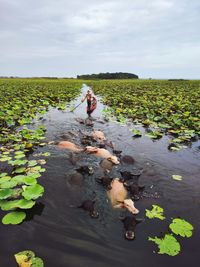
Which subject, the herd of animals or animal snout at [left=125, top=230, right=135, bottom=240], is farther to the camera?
the herd of animals

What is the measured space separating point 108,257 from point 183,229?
1.16 metres

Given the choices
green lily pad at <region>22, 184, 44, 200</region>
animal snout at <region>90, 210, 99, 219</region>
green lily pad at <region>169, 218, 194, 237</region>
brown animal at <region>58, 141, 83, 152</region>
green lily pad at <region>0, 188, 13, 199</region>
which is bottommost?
brown animal at <region>58, 141, 83, 152</region>

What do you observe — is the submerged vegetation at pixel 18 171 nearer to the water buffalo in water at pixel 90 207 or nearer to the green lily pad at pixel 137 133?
the water buffalo in water at pixel 90 207

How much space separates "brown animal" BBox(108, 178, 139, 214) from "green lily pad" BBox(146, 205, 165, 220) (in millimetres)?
184

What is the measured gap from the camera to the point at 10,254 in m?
3.23

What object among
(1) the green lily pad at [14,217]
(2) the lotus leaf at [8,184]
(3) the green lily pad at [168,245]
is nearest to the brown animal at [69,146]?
(2) the lotus leaf at [8,184]

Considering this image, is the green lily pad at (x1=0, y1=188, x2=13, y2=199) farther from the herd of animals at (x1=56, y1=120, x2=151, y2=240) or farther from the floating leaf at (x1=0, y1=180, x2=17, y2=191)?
the herd of animals at (x1=56, y1=120, x2=151, y2=240)

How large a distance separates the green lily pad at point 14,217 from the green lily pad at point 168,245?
5.61 ft

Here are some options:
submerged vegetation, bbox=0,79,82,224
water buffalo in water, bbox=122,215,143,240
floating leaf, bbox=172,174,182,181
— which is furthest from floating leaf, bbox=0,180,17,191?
floating leaf, bbox=172,174,182,181

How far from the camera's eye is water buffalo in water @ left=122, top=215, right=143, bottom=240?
3.69 metres

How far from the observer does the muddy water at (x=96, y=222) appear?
10.8 ft

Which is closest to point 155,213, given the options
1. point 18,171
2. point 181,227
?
point 181,227

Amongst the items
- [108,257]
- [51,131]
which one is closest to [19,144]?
[51,131]

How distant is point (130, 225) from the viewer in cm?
388
